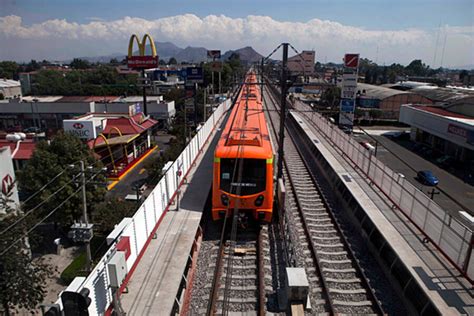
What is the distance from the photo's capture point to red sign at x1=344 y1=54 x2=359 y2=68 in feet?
97.2

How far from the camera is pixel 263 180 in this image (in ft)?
37.5

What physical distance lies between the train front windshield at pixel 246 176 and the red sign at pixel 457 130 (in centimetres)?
2506

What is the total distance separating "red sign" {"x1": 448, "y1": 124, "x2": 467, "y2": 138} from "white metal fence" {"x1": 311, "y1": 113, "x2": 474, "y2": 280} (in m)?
16.8

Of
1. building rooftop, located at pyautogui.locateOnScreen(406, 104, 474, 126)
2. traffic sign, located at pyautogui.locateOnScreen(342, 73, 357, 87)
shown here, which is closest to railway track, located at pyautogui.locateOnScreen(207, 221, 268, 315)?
traffic sign, located at pyautogui.locateOnScreen(342, 73, 357, 87)

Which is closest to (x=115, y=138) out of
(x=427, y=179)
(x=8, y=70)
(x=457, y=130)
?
(x=427, y=179)

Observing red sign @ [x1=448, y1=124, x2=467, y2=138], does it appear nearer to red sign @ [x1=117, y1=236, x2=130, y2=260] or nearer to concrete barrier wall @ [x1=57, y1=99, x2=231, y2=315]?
concrete barrier wall @ [x1=57, y1=99, x2=231, y2=315]

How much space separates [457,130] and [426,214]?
→ 23.7 metres

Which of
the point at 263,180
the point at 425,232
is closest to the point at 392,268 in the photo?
the point at 425,232

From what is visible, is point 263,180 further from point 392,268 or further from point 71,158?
point 71,158

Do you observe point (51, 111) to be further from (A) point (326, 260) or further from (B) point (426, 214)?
(B) point (426, 214)

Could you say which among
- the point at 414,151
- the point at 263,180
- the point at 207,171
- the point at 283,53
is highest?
the point at 283,53

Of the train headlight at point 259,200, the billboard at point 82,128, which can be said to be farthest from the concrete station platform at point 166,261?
the billboard at point 82,128

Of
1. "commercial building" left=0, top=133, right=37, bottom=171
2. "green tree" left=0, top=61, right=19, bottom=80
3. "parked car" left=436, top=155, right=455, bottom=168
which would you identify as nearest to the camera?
"commercial building" left=0, top=133, right=37, bottom=171

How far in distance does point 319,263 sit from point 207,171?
9044 millimetres
